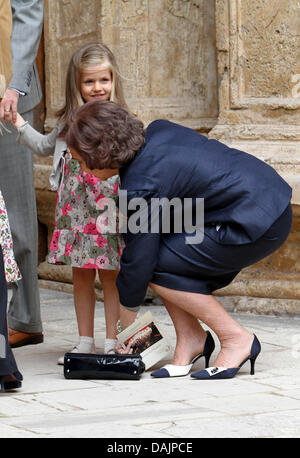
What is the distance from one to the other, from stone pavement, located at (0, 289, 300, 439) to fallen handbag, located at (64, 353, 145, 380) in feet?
0.10

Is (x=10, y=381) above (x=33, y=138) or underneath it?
underneath

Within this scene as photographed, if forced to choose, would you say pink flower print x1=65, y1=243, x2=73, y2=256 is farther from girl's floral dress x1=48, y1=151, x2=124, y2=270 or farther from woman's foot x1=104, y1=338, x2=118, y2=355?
woman's foot x1=104, y1=338, x2=118, y2=355

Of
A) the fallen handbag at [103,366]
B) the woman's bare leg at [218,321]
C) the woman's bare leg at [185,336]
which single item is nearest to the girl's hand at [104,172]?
the woman's bare leg at [218,321]

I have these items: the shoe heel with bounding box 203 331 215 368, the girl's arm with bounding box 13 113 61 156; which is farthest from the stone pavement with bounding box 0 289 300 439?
the girl's arm with bounding box 13 113 61 156

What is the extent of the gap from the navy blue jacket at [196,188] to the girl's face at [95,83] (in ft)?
1.48

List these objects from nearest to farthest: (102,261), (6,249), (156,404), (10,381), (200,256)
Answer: (156,404), (10,381), (6,249), (200,256), (102,261)

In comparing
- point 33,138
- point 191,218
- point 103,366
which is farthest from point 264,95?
point 103,366

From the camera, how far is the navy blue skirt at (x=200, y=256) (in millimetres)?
3895

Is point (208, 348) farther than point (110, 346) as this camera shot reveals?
No

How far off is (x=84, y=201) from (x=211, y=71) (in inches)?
86.8

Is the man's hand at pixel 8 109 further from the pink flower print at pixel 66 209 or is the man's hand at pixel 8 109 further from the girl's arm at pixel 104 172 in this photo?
the girl's arm at pixel 104 172

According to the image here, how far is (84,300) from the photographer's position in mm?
4340

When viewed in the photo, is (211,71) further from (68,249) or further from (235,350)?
(235,350)
